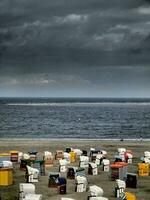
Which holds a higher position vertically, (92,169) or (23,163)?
(23,163)

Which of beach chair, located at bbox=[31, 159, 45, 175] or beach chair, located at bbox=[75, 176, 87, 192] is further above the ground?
beach chair, located at bbox=[31, 159, 45, 175]

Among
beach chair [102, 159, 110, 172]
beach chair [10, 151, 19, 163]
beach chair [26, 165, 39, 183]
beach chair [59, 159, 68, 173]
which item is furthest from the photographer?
beach chair [10, 151, 19, 163]

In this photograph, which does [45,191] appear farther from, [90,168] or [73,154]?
[73,154]

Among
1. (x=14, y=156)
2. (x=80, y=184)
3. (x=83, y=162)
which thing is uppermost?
(x=14, y=156)

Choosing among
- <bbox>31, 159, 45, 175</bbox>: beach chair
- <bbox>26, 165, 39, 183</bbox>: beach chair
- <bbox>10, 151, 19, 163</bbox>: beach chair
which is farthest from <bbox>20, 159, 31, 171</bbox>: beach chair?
<bbox>26, 165, 39, 183</bbox>: beach chair

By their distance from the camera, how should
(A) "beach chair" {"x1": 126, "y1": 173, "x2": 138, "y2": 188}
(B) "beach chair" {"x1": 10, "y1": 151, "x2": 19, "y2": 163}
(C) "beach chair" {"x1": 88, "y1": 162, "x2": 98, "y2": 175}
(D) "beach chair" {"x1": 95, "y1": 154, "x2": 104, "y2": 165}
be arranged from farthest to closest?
(B) "beach chair" {"x1": 10, "y1": 151, "x2": 19, "y2": 163} < (D) "beach chair" {"x1": 95, "y1": 154, "x2": 104, "y2": 165} < (C) "beach chair" {"x1": 88, "y1": 162, "x2": 98, "y2": 175} < (A) "beach chair" {"x1": 126, "y1": 173, "x2": 138, "y2": 188}

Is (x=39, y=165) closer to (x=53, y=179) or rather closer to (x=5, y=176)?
(x=5, y=176)

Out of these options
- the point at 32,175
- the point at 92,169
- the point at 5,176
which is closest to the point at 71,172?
the point at 92,169

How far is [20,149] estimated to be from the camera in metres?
73.0

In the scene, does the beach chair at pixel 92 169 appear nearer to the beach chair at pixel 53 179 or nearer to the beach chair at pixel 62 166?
the beach chair at pixel 62 166

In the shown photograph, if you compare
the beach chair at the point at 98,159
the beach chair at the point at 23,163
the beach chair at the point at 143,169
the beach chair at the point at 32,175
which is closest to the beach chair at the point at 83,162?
the beach chair at the point at 98,159

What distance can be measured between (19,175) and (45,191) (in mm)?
8433

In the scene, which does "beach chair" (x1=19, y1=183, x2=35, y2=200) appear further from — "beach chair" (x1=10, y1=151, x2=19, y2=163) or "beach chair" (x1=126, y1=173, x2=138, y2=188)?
"beach chair" (x1=10, y1=151, x2=19, y2=163)

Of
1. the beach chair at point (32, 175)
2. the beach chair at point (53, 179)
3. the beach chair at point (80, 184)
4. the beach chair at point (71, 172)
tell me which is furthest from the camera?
the beach chair at point (71, 172)
